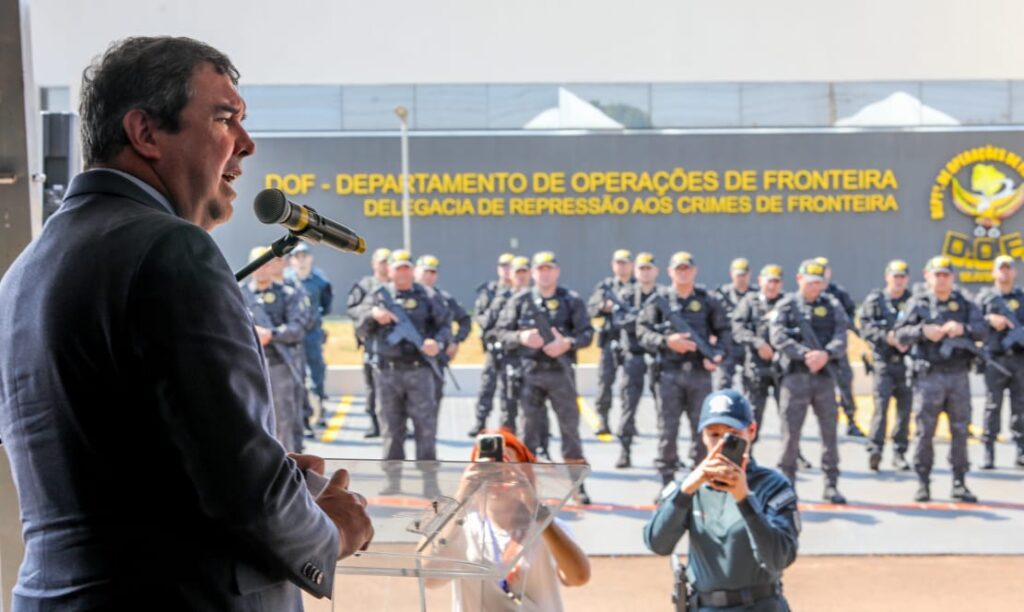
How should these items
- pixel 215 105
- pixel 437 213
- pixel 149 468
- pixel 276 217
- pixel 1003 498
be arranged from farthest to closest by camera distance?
pixel 437 213 → pixel 1003 498 → pixel 276 217 → pixel 215 105 → pixel 149 468

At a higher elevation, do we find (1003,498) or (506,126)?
(506,126)

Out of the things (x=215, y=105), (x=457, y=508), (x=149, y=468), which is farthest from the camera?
(x=457, y=508)

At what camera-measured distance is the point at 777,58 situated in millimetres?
6781

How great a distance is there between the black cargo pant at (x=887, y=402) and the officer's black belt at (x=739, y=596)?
684 cm

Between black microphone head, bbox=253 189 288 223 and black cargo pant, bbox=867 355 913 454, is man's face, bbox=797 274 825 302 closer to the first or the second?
black cargo pant, bbox=867 355 913 454

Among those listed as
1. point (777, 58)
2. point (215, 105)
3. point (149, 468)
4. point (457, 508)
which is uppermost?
point (777, 58)

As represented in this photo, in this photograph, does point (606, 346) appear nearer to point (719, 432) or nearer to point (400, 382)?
point (400, 382)

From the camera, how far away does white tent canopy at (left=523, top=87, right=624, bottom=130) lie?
21.5m

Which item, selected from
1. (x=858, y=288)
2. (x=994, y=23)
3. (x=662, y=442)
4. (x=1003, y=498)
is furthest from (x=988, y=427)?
(x=858, y=288)

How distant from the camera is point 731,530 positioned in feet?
13.2

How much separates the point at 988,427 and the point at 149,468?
1030 centimetres

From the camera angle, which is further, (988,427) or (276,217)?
(988,427)

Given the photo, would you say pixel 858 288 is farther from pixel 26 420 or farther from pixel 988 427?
pixel 26 420

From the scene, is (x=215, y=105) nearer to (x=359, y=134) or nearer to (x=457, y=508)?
(x=457, y=508)
